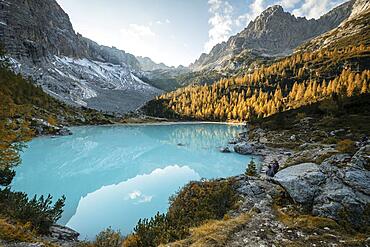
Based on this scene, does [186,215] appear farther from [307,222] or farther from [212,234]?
[307,222]

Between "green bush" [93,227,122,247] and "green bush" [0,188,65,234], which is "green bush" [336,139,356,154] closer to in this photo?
"green bush" [93,227,122,247]

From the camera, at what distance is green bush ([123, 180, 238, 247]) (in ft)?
28.7

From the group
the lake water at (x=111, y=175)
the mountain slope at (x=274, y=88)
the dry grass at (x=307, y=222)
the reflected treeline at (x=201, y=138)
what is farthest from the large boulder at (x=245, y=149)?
the mountain slope at (x=274, y=88)

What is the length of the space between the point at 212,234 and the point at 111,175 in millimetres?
23283

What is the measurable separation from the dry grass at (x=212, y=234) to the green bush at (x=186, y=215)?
0.59 meters

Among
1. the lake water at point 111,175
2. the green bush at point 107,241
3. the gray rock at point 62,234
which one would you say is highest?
the green bush at point 107,241

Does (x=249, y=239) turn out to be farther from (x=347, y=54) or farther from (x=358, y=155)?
(x=347, y=54)

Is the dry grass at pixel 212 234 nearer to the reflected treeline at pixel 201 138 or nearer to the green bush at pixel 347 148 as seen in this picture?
the green bush at pixel 347 148

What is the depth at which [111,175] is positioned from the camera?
28922 millimetres

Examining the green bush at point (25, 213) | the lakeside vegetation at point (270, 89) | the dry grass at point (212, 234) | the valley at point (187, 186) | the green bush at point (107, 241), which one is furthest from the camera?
the lakeside vegetation at point (270, 89)

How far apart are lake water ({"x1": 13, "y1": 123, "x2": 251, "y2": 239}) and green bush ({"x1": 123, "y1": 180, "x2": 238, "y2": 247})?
4.15 meters

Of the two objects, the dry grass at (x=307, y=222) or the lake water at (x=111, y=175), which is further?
the lake water at (x=111, y=175)

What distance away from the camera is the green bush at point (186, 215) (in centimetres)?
875

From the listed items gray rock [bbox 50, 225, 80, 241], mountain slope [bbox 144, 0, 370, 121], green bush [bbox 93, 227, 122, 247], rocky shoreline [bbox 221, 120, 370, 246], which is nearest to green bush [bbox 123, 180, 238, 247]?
green bush [bbox 93, 227, 122, 247]
